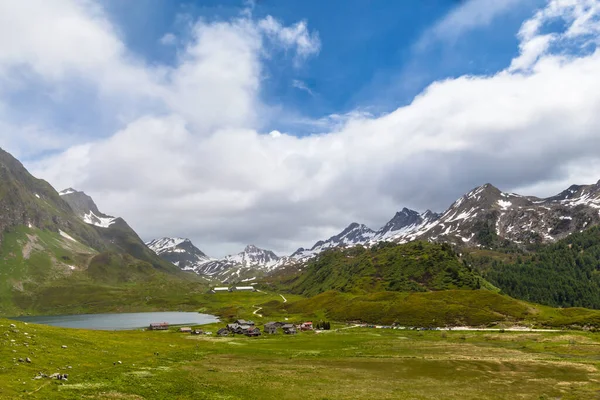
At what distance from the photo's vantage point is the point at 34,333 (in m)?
65.9

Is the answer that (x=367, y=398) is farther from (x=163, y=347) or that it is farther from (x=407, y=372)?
(x=163, y=347)

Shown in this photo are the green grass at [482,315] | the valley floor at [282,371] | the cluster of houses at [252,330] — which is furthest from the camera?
the green grass at [482,315]

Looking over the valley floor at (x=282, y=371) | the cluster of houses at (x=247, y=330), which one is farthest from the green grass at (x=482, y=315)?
the valley floor at (x=282, y=371)

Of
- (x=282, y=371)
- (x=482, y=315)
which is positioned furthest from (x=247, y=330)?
(x=482, y=315)

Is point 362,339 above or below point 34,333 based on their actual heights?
below

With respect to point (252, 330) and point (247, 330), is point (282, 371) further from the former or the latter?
point (247, 330)

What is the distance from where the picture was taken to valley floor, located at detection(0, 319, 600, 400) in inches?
1821

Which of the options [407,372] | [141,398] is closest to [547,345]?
[407,372]

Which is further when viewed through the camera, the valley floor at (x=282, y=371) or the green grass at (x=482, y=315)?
the green grass at (x=482, y=315)

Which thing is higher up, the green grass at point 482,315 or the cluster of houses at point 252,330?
the green grass at point 482,315

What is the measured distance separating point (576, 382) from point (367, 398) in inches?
1477

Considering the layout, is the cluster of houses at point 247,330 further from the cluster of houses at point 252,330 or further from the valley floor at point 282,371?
the valley floor at point 282,371

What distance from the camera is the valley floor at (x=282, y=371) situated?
4625 centimetres

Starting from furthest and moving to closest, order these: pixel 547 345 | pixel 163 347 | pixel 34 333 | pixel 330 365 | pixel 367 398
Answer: pixel 547 345
pixel 163 347
pixel 330 365
pixel 34 333
pixel 367 398
